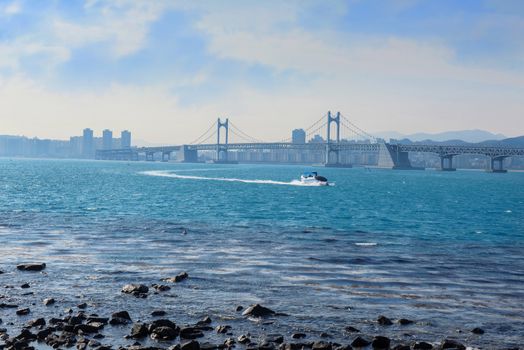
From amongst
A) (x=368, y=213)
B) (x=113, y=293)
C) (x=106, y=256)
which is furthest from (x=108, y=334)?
(x=368, y=213)

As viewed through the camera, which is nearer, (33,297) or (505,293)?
(33,297)

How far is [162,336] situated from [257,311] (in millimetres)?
3139

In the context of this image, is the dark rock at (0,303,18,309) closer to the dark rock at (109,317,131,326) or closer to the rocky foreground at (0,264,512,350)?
the rocky foreground at (0,264,512,350)

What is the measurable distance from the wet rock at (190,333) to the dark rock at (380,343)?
3.97 metres

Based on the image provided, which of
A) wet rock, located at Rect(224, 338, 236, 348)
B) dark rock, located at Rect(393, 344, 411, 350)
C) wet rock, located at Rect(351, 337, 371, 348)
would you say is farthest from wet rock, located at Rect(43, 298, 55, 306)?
dark rock, located at Rect(393, 344, 411, 350)

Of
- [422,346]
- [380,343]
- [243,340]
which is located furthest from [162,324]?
[422,346]

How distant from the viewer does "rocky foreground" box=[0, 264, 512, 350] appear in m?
14.2

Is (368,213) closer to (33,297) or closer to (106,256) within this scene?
(106,256)

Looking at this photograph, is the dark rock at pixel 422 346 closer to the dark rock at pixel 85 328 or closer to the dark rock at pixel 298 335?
the dark rock at pixel 298 335

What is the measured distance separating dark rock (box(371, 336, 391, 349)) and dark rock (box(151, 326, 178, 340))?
14.9 ft

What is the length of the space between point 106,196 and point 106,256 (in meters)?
42.6

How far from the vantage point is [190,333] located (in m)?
15.3

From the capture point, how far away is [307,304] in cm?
1873

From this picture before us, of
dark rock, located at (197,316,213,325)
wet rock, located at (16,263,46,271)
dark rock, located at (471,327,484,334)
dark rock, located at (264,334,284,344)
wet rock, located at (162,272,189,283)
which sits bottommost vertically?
dark rock, located at (471,327,484,334)
